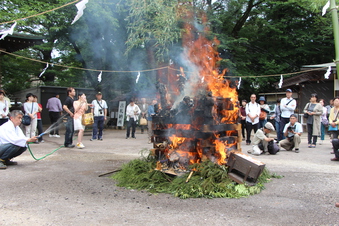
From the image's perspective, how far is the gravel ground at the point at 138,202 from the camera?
355 cm

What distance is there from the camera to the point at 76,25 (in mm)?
17031

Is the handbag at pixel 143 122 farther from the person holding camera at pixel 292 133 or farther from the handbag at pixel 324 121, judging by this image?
the handbag at pixel 324 121

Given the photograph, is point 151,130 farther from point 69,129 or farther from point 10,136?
point 10,136

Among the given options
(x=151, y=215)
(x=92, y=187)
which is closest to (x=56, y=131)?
(x=92, y=187)

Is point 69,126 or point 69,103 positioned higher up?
point 69,103

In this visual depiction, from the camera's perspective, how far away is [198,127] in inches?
214

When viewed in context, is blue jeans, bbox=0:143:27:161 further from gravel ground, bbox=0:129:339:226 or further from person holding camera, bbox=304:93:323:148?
person holding camera, bbox=304:93:323:148

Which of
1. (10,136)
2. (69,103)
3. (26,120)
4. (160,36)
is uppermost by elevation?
(160,36)

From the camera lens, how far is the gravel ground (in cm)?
355

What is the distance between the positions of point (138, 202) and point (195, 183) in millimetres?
1077

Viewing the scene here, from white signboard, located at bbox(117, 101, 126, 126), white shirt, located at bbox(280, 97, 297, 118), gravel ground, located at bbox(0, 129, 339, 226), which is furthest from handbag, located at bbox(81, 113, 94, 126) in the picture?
white signboard, located at bbox(117, 101, 126, 126)

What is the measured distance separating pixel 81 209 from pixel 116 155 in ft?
14.7

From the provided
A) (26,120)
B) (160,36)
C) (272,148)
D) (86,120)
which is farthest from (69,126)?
(160,36)

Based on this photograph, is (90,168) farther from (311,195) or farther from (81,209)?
(311,195)
